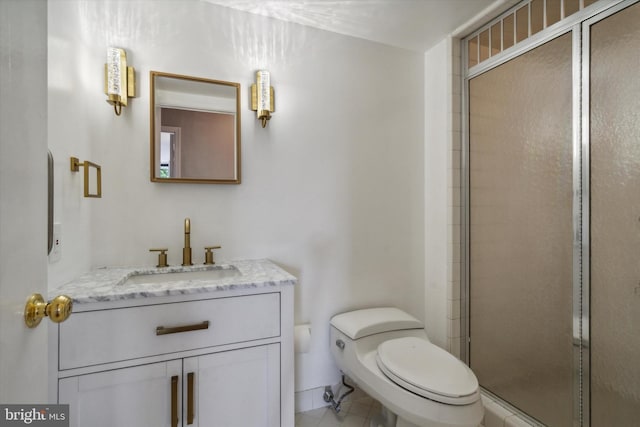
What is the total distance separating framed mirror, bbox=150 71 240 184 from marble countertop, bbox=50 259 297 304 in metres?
0.45

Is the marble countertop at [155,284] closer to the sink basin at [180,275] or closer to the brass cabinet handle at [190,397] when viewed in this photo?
the sink basin at [180,275]

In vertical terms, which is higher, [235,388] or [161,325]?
[161,325]

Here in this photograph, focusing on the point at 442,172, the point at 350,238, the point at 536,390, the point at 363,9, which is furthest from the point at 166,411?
the point at 363,9

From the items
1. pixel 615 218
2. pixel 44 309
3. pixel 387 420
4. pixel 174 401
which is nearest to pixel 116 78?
pixel 44 309

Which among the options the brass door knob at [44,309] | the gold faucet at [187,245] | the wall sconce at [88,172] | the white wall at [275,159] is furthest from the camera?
the gold faucet at [187,245]

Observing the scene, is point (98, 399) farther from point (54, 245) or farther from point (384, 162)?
point (384, 162)

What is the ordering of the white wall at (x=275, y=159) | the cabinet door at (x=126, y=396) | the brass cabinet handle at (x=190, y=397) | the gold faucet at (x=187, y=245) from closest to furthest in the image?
1. the cabinet door at (x=126, y=396)
2. the brass cabinet handle at (x=190, y=397)
3. the white wall at (x=275, y=159)
4. the gold faucet at (x=187, y=245)

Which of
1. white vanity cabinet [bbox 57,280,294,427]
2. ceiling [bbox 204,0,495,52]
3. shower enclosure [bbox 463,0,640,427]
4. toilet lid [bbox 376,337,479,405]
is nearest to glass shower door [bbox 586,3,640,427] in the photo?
shower enclosure [bbox 463,0,640,427]

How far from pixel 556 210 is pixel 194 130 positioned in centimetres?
181

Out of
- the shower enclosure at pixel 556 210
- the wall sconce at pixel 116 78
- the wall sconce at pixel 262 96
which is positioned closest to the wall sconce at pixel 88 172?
the wall sconce at pixel 116 78

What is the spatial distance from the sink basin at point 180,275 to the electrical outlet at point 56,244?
0.26 m

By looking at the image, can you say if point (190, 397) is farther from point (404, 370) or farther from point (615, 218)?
point (615, 218)

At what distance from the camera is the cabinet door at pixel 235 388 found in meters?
1.15

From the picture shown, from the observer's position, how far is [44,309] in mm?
584
